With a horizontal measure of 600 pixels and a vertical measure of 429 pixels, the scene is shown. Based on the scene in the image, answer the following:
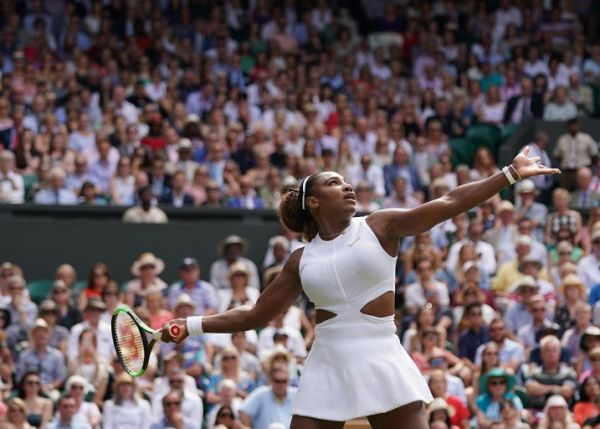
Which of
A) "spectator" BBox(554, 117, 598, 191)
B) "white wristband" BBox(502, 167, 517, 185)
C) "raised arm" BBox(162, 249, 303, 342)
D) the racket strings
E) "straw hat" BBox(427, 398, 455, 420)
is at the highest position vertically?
"spectator" BBox(554, 117, 598, 191)

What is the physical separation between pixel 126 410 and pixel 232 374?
97cm

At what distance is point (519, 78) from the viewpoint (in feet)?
62.2

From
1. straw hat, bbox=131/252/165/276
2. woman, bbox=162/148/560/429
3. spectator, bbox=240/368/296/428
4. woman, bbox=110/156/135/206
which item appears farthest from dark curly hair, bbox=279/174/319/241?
woman, bbox=110/156/135/206

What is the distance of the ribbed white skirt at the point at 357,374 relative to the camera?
632 cm

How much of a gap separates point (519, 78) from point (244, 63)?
332 cm

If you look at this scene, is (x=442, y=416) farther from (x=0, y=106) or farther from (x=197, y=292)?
(x=0, y=106)

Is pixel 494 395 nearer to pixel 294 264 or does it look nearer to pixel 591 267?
pixel 591 267

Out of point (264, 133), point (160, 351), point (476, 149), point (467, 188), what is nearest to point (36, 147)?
point (264, 133)

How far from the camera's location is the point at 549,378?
12.0 metres

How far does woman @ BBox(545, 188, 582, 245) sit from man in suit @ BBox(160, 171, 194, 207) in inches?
140

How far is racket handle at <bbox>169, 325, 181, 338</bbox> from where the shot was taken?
21.7 ft

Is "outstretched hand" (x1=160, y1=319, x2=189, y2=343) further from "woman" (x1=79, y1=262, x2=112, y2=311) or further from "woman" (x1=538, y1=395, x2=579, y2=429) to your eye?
"woman" (x1=79, y1=262, x2=112, y2=311)

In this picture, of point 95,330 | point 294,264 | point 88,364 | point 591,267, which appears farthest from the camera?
point 591,267

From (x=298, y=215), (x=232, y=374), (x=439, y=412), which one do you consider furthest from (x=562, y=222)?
(x=298, y=215)
